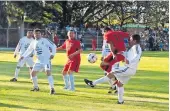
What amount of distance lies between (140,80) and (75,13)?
44.6 m

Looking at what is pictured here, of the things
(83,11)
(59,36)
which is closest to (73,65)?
(59,36)

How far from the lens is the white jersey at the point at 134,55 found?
480 inches

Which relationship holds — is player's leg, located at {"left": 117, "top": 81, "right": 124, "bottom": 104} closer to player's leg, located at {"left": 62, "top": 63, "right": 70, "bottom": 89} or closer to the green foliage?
player's leg, located at {"left": 62, "top": 63, "right": 70, "bottom": 89}

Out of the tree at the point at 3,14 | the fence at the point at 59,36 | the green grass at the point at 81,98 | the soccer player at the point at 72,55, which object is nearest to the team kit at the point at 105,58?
the soccer player at the point at 72,55

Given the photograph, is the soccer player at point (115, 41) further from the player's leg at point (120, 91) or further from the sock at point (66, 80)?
the sock at point (66, 80)

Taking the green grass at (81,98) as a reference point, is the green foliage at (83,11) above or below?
above

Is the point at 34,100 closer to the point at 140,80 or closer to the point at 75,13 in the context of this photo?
the point at 140,80

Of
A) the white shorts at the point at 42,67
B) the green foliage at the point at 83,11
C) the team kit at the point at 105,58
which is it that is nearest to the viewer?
the team kit at the point at 105,58

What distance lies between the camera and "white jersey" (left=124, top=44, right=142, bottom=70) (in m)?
12.2

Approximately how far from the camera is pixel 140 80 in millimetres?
19547

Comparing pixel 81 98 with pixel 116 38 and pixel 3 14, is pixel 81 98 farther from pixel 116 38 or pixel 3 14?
pixel 3 14

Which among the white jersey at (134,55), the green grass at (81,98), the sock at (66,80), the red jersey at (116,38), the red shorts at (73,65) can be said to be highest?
the red jersey at (116,38)

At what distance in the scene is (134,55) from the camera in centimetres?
1223

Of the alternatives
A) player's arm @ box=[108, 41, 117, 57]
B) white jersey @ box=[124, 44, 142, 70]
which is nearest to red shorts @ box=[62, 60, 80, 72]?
player's arm @ box=[108, 41, 117, 57]
